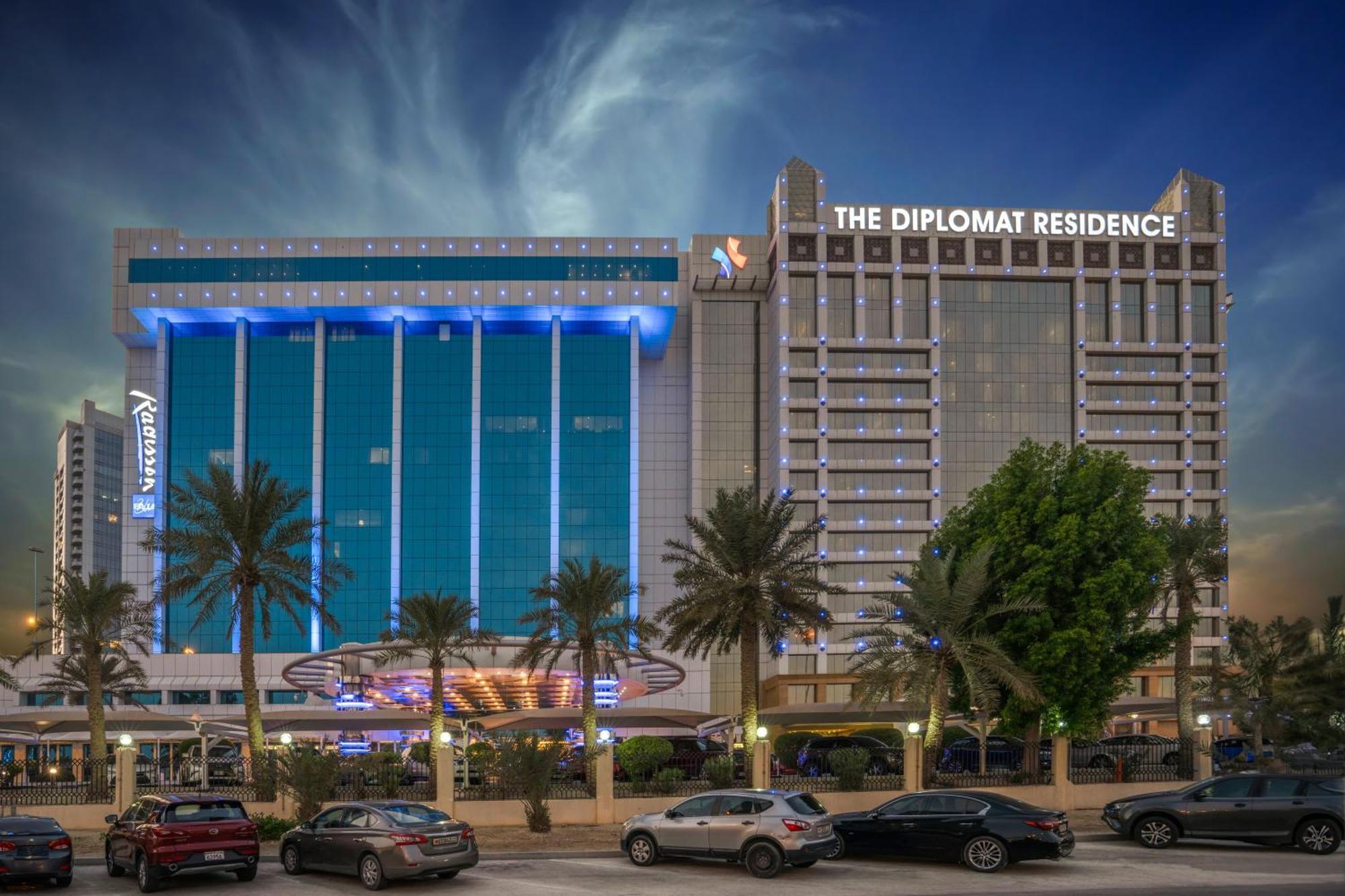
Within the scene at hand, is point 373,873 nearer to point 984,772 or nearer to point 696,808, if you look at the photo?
point 696,808

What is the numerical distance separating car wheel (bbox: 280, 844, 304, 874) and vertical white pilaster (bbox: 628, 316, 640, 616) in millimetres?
70722

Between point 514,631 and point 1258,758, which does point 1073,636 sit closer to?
point 1258,758

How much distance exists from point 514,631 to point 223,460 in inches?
1071

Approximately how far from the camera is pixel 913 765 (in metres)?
34.2

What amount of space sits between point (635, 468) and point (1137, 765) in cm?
6408

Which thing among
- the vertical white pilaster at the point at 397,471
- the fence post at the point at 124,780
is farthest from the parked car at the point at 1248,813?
the vertical white pilaster at the point at 397,471

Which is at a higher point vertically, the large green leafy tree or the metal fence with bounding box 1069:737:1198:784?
the large green leafy tree

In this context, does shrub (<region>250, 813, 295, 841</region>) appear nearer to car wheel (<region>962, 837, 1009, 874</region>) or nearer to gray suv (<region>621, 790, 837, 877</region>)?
gray suv (<region>621, 790, 837, 877</region>)

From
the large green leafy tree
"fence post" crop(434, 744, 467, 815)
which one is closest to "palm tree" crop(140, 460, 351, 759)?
"fence post" crop(434, 744, 467, 815)

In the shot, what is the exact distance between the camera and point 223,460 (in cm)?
9512

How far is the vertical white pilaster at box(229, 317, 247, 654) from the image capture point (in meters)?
94.8

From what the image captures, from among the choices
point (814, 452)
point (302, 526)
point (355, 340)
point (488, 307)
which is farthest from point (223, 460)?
point (302, 526)

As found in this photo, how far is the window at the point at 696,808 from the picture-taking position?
77.3ft

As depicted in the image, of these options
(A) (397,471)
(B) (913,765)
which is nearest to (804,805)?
(B) (913,765)
